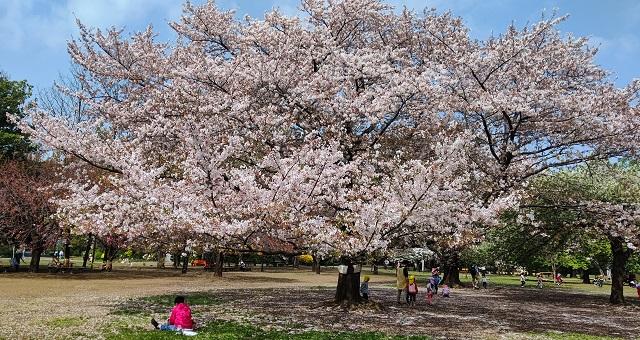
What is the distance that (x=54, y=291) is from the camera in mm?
25078

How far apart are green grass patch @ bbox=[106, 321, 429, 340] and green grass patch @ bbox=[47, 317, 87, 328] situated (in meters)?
1.94

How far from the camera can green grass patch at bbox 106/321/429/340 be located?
12.1 metres

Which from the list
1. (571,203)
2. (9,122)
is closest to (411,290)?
(571,203)

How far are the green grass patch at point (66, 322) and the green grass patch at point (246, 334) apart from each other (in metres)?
1.94

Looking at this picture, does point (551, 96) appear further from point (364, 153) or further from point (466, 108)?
point (364, 153)

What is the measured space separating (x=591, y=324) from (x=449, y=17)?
38.4 ft

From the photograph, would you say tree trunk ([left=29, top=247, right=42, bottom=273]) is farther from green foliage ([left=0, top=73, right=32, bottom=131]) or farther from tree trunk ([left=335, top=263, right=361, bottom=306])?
tree trunk ([left=335, top=263, right=361, bottom=306])

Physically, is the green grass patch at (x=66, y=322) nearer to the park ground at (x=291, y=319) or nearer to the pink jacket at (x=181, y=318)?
the park ground at (x=291, y=319)

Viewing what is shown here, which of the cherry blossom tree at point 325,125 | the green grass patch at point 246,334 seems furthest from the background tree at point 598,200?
the green grass patch at point 246,334

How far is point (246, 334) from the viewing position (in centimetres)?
1269

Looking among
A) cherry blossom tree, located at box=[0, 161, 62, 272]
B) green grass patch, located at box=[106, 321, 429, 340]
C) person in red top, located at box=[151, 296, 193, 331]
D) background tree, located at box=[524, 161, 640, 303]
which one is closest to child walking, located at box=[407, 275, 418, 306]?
background tree, located at box=[524, 161, 640, 303]

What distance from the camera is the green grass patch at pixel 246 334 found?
12078mm

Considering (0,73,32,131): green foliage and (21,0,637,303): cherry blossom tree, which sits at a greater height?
(0,73,32,131): green foliage

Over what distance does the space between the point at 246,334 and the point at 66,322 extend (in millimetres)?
5292
